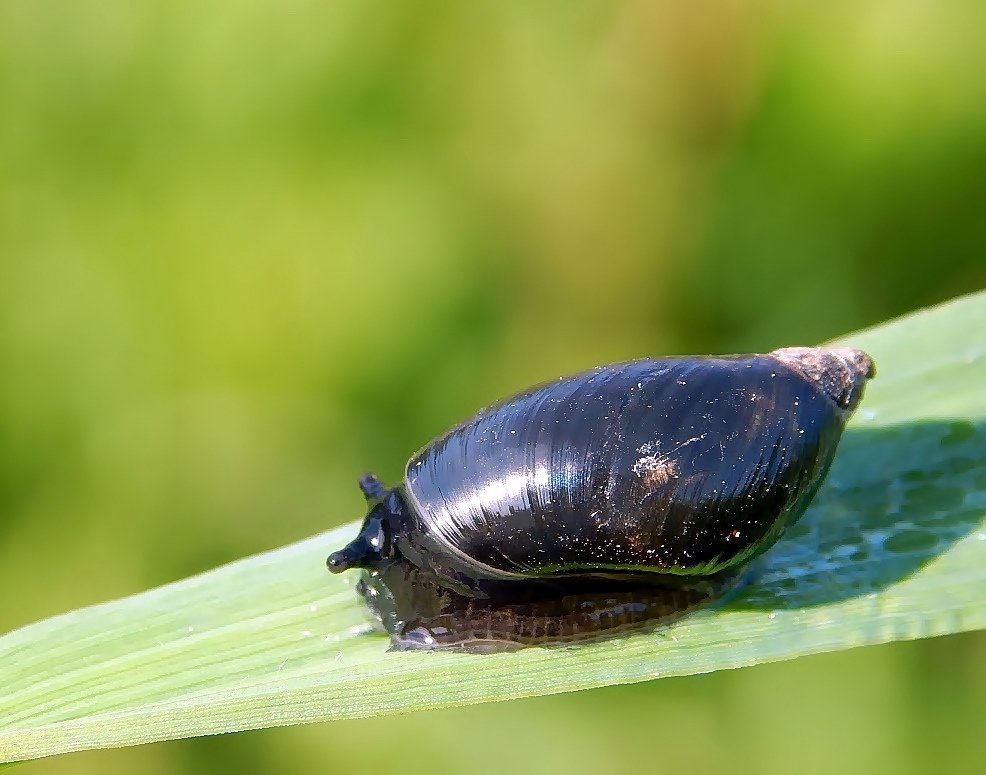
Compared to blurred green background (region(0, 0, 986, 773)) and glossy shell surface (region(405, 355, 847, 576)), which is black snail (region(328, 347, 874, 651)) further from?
blurred green background (region(0, 0, 986, 773))

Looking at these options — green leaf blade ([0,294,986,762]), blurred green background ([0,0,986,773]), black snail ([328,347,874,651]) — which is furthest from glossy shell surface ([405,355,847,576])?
blurred green background ([0,0,986,773])

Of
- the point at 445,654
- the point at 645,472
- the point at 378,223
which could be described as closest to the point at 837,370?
the point at 645,472

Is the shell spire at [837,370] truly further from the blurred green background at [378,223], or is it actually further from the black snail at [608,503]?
the blurred green background at [378,223]

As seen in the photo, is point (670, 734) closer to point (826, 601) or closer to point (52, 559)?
point (826, 601)

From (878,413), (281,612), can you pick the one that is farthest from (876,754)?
(281,612)

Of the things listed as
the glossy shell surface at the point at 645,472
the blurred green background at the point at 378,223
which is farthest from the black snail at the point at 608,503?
the blurred green background at the point at 378,223

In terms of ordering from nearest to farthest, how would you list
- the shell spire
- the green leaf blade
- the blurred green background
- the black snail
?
the green leaf blade, the black snail, the shell spire, the blurred green background

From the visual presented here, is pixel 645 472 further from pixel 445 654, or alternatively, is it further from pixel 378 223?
pixel 378 223
